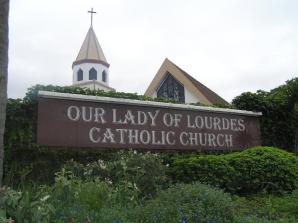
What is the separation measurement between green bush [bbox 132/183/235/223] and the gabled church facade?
55.0 meters

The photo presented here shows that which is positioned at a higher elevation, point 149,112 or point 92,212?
point 149,112

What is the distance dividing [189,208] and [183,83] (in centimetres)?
1894

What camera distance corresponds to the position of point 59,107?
9.94 m

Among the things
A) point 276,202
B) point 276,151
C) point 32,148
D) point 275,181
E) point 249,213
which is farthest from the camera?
point 276,151

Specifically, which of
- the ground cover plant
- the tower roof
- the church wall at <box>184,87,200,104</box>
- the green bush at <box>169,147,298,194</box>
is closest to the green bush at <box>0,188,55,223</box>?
the ground cover plant

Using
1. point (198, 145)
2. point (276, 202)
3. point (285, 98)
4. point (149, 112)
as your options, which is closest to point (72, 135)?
point (149, 112)

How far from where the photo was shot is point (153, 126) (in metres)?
11.2

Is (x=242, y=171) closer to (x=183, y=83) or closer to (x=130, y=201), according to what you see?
(x=130, y=201)

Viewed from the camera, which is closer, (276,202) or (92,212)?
(92,212)

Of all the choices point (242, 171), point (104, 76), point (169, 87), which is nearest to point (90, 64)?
point (104, 76)

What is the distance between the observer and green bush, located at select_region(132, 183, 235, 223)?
19.8 feet

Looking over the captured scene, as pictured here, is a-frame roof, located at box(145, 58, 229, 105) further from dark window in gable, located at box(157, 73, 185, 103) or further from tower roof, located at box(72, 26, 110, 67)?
tower roof, located at box(72, 26, 110, 67)

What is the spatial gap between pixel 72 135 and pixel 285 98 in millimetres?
6746

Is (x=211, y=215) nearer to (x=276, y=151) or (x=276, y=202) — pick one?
(x=276, y=202)
